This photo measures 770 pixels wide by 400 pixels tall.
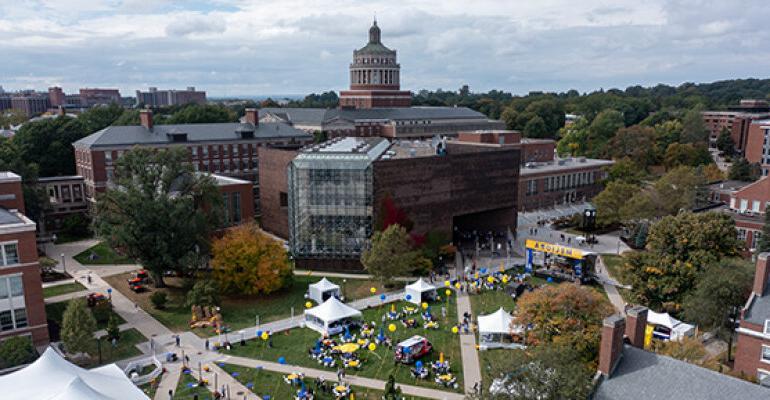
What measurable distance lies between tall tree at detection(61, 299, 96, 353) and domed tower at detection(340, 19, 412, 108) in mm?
112874

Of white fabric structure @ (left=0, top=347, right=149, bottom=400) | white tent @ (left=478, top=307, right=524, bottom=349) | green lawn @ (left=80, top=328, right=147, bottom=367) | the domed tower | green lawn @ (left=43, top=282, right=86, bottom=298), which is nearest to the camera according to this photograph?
white fabric structure @ (left=0, top=347, right=149, bottom=400)

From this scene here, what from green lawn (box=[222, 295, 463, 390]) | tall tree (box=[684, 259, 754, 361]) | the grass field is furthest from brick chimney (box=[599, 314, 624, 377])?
the grass field

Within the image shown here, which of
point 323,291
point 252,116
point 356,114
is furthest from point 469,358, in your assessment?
point 356,114

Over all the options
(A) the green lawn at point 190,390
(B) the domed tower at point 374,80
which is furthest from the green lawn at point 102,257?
(B) the domed tower at point 374,80

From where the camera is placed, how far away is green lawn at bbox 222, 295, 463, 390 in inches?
1293

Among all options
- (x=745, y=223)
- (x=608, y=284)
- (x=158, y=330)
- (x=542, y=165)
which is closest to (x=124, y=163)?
(x=158, y=330)

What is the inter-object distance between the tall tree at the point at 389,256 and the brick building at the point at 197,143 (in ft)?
101

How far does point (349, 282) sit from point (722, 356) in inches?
1159

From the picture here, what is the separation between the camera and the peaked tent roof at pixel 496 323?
36469 millimetres

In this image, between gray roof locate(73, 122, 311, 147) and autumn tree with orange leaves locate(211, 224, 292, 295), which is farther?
gray roof locate(73, 122, 311, 147)

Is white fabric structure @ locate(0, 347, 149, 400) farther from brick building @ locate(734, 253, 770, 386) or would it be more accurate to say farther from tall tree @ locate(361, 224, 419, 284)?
brick building @ locate(734, 253, 770, 386)

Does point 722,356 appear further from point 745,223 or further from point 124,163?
point 124,163

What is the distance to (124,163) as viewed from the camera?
151 ft

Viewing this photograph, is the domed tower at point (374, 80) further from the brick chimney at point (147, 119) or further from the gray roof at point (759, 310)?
the gray roof at point (759, 310)
